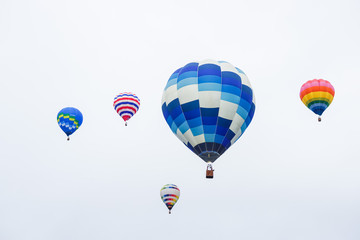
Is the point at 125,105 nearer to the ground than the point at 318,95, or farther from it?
farther from it

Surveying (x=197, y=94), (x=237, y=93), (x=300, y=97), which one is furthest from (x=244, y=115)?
(x=300, y=97)

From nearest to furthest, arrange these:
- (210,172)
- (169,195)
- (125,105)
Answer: (210,172)
(125,105)
(169,195)

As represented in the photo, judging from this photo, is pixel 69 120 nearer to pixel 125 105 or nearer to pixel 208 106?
pixel 125 105

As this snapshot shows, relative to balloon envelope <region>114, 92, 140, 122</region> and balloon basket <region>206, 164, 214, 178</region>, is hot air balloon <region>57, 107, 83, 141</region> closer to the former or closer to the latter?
balloon envelope <region>114, 92, 140, 122</region>

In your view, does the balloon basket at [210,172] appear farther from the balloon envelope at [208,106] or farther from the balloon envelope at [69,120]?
the balloon envelope at [69,120]

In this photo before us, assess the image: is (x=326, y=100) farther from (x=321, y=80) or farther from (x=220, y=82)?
(x=220, y=82)

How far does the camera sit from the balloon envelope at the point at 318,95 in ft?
89.5

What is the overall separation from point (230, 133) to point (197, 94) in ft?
8.20

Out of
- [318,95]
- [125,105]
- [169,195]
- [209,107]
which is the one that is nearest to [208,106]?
[209,107]

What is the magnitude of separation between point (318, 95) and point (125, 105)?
40.0 feet

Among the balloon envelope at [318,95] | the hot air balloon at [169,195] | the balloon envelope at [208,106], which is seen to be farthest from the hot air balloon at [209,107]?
the hot air balloon at [169,195]

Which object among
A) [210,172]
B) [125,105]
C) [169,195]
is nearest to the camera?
[210,172]

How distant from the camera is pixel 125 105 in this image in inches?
1232

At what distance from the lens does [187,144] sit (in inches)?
930
